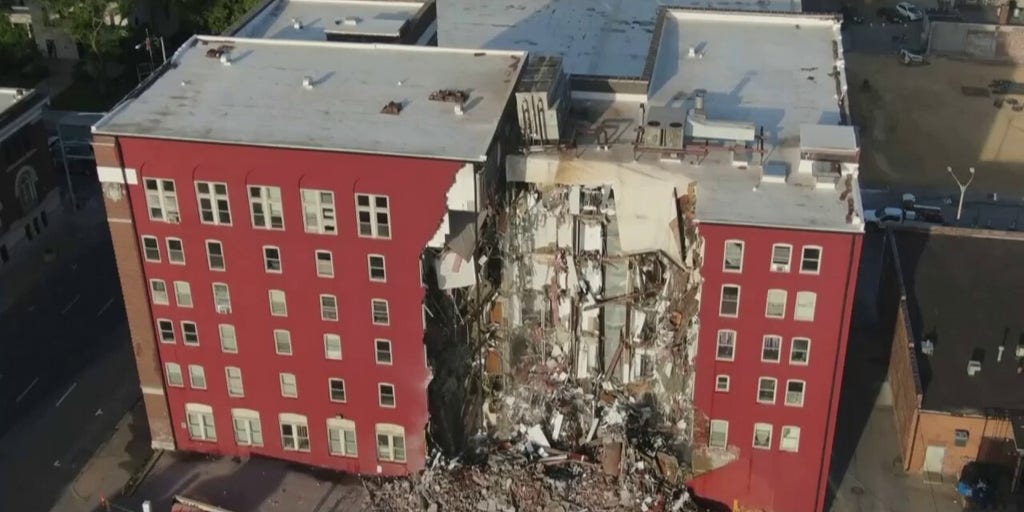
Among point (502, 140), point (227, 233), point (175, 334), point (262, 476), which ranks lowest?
point (262, 476)

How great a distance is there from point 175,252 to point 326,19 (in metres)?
25.0

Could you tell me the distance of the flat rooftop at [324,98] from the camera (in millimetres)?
56531

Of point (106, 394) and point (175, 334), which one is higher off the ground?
point (175, 334)

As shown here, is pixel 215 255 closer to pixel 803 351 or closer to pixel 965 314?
pixel 803 351

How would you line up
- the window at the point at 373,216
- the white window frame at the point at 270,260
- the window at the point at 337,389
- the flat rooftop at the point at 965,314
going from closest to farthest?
the window at the point at 373,216 → the white window frame at the point at 270,260 → the window at the point at 337,389 → the flat rooftop at the point at 965,314

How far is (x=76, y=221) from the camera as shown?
292 feet

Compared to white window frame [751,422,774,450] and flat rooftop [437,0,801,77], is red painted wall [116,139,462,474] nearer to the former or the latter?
white window frame [751,422,774,450]

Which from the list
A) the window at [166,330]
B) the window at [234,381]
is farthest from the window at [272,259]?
the window at [166,330]

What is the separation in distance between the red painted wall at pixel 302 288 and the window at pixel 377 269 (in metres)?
0.30

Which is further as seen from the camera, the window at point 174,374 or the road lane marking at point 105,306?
the road lane marking at point 105,306

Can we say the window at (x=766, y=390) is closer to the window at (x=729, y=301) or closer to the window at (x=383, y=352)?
the window at (x=729, y=301)

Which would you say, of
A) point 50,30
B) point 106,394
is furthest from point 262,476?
point 50,30

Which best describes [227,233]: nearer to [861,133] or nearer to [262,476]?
[262,476]

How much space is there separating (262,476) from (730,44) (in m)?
39.4
